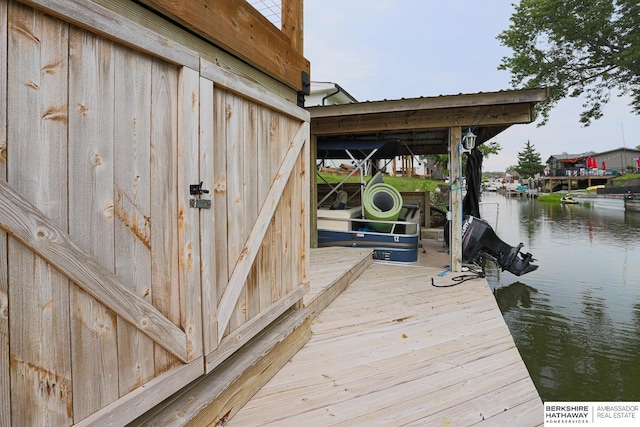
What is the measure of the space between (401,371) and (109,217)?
2.16 m

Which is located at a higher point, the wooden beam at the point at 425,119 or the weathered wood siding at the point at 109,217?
the wooden beam at the point at 425,119

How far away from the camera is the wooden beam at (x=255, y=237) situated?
1854 millimetres

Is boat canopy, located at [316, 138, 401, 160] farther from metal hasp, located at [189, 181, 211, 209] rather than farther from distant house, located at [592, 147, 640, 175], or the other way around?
distant house, located at [592, 147, 640, 175]

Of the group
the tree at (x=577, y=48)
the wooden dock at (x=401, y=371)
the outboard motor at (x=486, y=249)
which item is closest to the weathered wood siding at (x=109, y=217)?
the wooden dock at (x=401, y=371)

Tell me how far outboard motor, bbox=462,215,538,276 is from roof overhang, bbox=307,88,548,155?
1.64m

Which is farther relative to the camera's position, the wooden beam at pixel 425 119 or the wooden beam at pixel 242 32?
the wooden beam at pixel 425 119

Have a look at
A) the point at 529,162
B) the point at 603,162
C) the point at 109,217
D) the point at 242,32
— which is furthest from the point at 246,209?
the point at 529,162

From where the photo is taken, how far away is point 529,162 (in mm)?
56938

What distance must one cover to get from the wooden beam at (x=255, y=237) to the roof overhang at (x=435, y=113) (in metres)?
2.90

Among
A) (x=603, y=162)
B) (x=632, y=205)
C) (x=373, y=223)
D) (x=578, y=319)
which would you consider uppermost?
(x=603, y=162)

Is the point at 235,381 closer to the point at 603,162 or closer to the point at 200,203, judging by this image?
the point at 200,203

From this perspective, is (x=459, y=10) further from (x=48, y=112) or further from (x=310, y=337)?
(x=48, y=112)

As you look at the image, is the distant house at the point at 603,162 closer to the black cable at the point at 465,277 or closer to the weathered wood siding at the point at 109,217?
the black cable at the point at 465,277

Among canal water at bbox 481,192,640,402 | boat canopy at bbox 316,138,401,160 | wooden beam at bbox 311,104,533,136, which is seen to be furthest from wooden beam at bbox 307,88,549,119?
canal water at bbox 481,192,640,402
